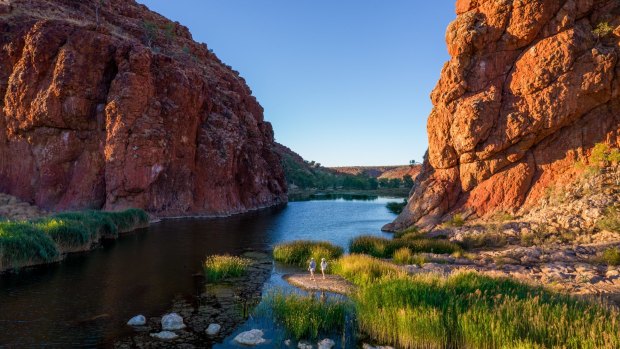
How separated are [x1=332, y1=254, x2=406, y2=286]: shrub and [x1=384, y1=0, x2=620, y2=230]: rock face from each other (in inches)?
700

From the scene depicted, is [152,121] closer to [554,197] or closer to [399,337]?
[554,197]

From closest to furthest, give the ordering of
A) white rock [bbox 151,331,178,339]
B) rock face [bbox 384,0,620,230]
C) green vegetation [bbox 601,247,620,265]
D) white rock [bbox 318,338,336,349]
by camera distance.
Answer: white rock [bbox 318,338,336,349]
white rock [bbox 151,331,178,339]
green vegetation [bbox 601,247,620,265]
rock face [bbox 384,0,620,230]

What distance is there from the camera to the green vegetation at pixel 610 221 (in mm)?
25031

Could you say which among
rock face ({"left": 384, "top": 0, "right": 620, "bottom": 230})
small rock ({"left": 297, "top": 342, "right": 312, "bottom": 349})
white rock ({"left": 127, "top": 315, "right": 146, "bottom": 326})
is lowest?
small rock ({"left": 297, "top": 342, "right": 312, "bottom": 349})

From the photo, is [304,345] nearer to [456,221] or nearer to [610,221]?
[610,221]

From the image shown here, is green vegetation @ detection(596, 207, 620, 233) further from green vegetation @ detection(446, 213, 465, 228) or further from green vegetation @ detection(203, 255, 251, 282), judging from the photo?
green vegetation @ detection(203, 255, 251, 282)

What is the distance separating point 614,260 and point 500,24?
955 inches

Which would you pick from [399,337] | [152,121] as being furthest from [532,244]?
[152,121]

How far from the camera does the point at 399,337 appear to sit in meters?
11.4

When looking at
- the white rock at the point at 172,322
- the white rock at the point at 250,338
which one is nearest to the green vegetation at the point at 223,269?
the white rock at the point at 172,322

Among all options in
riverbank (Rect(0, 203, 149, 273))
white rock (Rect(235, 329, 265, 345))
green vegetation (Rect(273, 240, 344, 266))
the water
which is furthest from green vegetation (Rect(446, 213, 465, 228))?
riverbank (Rect(0, 203, 149, 273))

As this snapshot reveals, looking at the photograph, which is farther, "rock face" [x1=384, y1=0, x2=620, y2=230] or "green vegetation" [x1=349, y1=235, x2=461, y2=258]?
"rock face" [x1=384, y1=0, x2=620, y2=230]

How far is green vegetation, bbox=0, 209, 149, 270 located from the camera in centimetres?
2136

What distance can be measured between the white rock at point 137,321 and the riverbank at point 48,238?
38.8 feet
